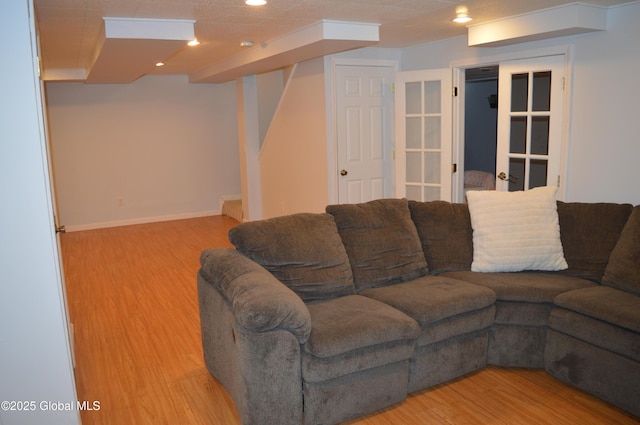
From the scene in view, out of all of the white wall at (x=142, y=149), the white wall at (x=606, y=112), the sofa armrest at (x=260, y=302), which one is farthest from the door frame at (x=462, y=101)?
the white wall at (x=142, y=149)

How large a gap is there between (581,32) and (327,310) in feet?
9.79

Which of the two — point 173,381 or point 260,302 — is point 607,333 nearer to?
point 260,302

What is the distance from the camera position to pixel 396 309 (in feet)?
9.37

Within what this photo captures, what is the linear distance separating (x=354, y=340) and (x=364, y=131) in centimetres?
353

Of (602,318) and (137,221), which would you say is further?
(137,221)

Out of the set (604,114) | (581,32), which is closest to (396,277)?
(604,114)

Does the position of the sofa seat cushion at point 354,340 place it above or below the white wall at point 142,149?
below

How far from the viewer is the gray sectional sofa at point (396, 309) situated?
8.01 feet

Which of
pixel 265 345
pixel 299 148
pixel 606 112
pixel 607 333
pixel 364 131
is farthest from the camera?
pixel 299 148

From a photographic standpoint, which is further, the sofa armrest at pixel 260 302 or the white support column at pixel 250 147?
the white support column at pixel 250 147

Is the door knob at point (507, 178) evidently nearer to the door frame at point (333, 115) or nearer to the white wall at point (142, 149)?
the door frame at point (333, 115)

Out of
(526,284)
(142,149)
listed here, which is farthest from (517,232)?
A: (142,149)

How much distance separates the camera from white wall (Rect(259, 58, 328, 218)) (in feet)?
18.6

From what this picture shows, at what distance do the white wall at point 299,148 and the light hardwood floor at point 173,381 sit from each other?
1656mm
